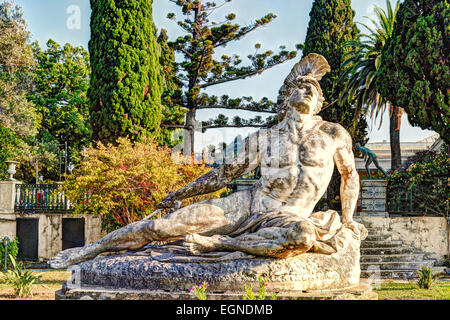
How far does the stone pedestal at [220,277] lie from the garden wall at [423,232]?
7.60 metres

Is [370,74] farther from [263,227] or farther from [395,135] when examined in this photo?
[263,227]

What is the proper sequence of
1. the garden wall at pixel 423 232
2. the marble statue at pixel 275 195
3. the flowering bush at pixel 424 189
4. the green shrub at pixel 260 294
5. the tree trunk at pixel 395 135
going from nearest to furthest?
the green shrub at pixel 260 294, the marble statue at pixel 275 195, the garden wall at pixel 423 232, the flowering bush at pixel 424 189, the tree trunk at pixel 395 135

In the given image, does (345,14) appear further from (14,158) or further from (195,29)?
(14,158)

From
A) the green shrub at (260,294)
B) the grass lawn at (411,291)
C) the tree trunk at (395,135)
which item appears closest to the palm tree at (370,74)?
the tree trunk at (395,135)

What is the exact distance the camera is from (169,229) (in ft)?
13.4

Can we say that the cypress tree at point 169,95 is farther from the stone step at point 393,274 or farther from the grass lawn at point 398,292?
the stone step at point 393,274

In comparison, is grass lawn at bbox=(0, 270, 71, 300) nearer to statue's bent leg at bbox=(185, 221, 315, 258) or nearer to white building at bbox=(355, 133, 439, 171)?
statue's bent leg at bbox=(185, 221, 315, 258)

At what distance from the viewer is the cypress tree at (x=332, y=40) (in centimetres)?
1694

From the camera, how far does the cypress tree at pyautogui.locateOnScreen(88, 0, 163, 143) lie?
47.3ft

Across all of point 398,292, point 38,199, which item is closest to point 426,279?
point 398,292

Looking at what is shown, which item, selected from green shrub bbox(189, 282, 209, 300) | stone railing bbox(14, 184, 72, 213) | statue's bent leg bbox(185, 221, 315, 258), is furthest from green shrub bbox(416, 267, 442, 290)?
stone railing bbox(14, 184, 72, 213)

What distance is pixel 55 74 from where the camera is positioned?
79.7 ft

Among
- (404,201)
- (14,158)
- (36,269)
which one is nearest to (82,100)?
(14,158)

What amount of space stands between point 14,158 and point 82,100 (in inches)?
237
